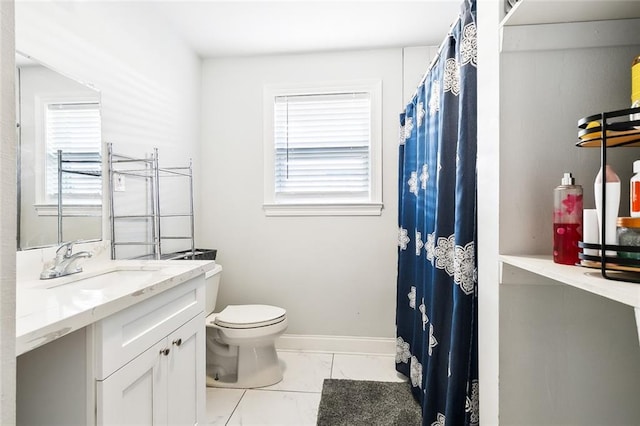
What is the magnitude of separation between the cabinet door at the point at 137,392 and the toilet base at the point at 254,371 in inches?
35.5

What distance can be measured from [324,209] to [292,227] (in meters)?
0.29

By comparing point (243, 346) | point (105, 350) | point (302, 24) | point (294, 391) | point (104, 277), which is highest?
point (302, 24)

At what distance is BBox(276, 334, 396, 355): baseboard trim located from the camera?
2506 mm

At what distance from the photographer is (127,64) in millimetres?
1819

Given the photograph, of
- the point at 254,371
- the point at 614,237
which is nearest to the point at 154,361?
the point at 254,371

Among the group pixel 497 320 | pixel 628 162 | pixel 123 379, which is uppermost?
pixel 628 162

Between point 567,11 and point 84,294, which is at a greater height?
point 567,11

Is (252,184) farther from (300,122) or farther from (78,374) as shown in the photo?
(78,374)

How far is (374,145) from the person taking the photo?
8.30 ft

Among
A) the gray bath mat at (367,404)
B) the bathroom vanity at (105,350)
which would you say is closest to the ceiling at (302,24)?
the bathroom vanity at (105,350)

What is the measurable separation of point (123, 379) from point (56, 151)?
102 centimetres

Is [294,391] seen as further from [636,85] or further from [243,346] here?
[636,85]

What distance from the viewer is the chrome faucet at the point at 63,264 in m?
1.28

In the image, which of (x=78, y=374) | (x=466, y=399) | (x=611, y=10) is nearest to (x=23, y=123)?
(x=78, y=374)
